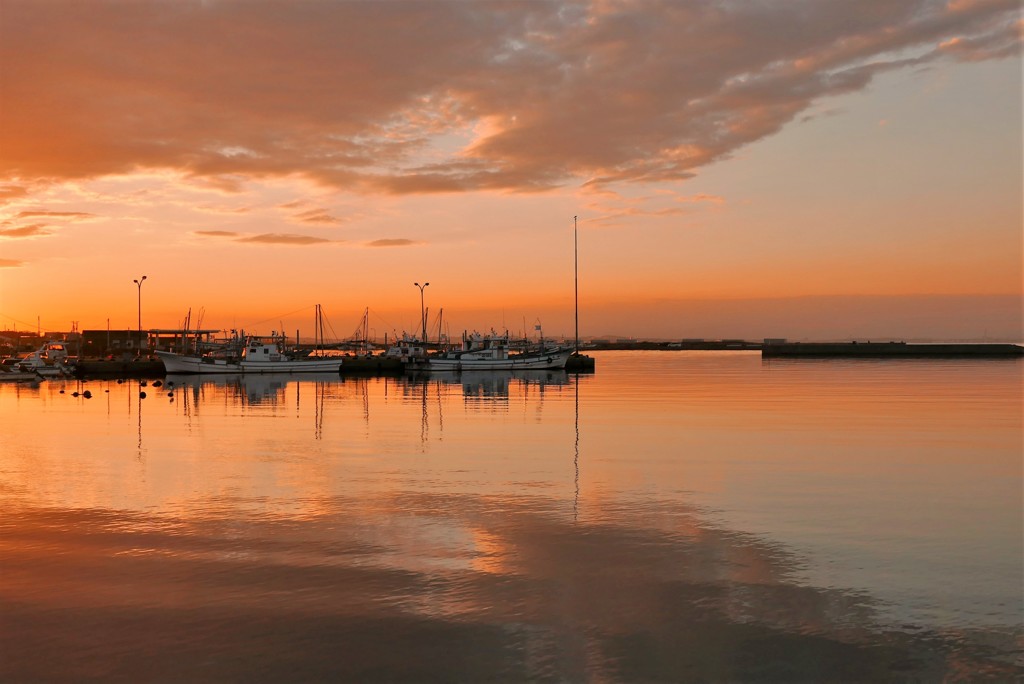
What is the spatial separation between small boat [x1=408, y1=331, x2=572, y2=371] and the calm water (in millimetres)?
67285

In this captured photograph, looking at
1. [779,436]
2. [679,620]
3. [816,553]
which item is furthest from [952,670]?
[779,436]

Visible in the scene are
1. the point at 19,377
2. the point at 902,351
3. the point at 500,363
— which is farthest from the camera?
the point at 902,351

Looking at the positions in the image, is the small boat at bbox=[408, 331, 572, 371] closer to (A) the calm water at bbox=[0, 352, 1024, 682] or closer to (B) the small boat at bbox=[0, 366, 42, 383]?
(B) the small boat at bbox=[0, 366, 42, 383]

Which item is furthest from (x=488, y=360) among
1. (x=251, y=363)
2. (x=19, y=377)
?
(x=19, y=377)

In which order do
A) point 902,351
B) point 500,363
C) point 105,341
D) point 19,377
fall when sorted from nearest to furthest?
point 19,377 < point 500,363 < point 902,351 < point 105,341

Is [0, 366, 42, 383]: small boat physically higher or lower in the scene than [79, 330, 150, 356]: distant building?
lower

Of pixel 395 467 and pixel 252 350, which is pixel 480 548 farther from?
pixel 252 350

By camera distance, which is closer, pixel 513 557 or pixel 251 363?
pixel 513 557

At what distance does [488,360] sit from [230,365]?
3069cm

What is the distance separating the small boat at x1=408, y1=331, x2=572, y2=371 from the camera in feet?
326

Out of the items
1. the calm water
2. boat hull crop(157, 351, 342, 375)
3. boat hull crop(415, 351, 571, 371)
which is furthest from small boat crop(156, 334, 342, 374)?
the calm water

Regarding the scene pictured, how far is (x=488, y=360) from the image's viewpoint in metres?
103

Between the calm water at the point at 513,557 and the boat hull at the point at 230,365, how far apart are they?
207 ft

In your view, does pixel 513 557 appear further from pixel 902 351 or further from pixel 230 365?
pixel 902 351
